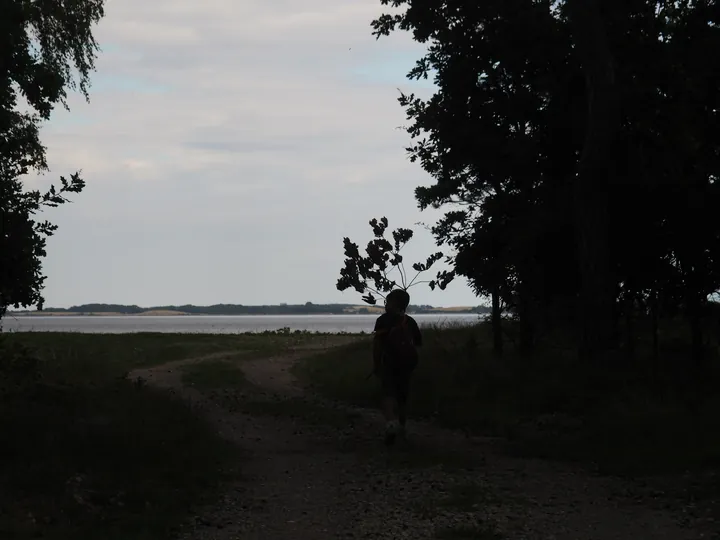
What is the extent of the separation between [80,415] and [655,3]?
15.7 m

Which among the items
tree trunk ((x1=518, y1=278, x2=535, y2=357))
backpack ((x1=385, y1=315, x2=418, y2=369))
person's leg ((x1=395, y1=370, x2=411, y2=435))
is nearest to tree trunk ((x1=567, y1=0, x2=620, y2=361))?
tree trunk ((x1=518, y1=278, x2=535, y2=357))

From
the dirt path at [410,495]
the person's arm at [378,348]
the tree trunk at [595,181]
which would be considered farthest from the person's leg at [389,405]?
the tree trunk at [595,181]

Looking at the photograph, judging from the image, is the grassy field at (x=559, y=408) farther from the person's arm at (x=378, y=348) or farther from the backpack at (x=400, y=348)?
the person's arm at (x=378, y=348)

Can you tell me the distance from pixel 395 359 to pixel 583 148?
287 inches

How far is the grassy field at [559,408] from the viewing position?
12.0 m

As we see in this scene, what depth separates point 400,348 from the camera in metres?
13.9

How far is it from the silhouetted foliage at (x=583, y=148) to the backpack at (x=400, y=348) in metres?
5.65

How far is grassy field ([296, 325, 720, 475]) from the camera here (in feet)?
39.3

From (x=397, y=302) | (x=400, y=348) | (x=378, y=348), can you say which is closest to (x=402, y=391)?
(x=400, y=348)

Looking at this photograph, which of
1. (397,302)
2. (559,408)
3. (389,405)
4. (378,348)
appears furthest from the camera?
(559,408)

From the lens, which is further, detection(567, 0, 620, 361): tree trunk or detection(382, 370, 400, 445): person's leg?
detection(567, 0, 620, 361): tree trunk

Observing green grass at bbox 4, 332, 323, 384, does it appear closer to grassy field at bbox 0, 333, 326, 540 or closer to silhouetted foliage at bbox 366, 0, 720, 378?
grassy field at bbox 0, 333, 326, 540

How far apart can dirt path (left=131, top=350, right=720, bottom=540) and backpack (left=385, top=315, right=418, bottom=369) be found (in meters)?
1.29

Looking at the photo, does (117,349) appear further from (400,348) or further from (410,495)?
(410,495)
